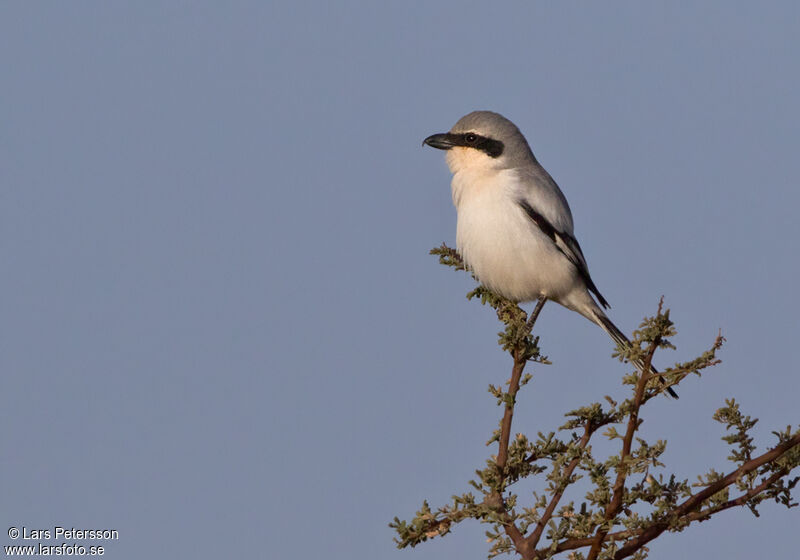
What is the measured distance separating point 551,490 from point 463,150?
4.40 m

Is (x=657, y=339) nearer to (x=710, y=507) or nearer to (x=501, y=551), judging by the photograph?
(x=710, y=507)

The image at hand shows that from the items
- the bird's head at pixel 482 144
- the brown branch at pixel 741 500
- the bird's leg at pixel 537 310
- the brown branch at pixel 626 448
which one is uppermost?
the bird's head at pixel 482 144

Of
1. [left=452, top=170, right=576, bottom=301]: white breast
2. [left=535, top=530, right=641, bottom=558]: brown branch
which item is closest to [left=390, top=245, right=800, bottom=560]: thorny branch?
[left=535, top=530, right=641, bottom=558]: brown branch

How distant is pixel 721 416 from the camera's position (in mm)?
3990

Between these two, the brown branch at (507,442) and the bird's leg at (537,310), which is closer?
the brown branch at (507,442)

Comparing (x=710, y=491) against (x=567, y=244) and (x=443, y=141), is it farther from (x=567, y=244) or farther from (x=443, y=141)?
(x=443, y=141)

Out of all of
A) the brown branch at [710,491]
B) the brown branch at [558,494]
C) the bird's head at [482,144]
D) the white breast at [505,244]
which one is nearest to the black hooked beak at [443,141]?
the bird's head at [482,144]

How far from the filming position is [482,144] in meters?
7.89

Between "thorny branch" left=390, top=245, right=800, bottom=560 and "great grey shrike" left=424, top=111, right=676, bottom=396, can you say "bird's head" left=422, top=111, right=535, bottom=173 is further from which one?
"thorny branch" left=390, top=245, right=800, bottom=560

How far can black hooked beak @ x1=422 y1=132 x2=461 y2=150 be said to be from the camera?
7965mm

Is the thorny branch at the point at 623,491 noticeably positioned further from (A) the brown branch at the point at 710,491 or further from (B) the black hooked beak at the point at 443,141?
(B) the black hooked beak at the point at 443,141

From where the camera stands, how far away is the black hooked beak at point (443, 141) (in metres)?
7.96

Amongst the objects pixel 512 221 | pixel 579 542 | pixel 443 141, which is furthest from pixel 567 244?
pixel 579 542

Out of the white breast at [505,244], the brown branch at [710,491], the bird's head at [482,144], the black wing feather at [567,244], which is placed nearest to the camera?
the brown branch at [710,491]
